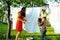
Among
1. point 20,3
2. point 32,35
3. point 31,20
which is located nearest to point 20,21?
point 31,20

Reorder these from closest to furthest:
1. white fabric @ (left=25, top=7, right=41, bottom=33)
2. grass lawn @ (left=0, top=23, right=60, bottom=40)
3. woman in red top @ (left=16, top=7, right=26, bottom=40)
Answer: woman in red top @ (left=16, top=7, right=26, bottom=40)
white fabric @ (left=25, top=7, right=41, bottom=33)
grass lawn @ (left=0, top=23, right=60, bottom=40)

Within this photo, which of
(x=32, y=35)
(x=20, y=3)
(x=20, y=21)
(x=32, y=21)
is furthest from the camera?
(x=32, y=35)

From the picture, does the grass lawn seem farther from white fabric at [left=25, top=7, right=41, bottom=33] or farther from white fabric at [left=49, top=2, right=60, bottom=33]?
white fabric at [left=25, top=7, right=41, bottom=33]

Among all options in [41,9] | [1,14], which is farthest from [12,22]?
[41,9]

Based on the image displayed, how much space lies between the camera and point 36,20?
45.9ft

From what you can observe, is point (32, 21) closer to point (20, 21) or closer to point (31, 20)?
point (31, 20)

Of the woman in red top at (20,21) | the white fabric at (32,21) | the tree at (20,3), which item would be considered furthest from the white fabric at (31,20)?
the woman in red top at (20,21)

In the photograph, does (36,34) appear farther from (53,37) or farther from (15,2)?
(15,2)

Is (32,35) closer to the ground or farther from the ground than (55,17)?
closer to the ground

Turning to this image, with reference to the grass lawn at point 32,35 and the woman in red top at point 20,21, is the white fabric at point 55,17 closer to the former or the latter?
the grass lawn at point 32,35

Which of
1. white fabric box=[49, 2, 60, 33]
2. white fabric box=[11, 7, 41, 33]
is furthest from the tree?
white fabric box=[49, 2, 60, 33]

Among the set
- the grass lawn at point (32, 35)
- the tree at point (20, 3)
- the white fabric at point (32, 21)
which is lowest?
the grass lawn at point (32, 35)

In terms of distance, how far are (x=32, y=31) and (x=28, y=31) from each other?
0.19 m

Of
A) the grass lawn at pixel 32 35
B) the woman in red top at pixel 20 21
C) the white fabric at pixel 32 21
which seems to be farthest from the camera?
the grass lawn at pixel 32 35
